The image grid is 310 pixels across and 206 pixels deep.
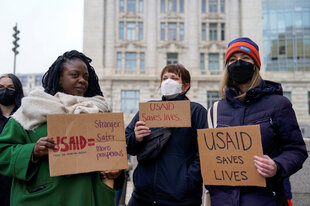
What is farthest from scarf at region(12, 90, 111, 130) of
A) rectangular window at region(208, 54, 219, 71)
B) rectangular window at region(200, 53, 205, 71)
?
rectangular window at region(208, 54, 219, 71)

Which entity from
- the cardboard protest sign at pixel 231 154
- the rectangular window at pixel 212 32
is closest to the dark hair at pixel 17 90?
the cardboard protest sign at pixel 231 154

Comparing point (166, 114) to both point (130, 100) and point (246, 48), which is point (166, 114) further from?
point (130, 100)

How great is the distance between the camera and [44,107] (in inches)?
82.5

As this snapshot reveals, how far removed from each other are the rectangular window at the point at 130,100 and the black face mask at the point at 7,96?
23.8 meters

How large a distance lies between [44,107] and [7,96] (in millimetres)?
1991

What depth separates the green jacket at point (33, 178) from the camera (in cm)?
198

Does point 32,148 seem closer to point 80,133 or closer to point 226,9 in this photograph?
point 80,133

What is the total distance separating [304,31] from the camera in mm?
29297

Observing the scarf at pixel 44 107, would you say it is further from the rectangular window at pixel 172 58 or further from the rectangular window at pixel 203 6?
the rectangular window at pixel 203 6

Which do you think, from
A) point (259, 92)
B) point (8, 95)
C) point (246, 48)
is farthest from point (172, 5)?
point (259, 92)

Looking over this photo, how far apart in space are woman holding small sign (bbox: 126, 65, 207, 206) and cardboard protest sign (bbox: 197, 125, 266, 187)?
1.11ft

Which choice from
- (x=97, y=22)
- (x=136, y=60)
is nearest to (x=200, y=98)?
(x=136, y=60)

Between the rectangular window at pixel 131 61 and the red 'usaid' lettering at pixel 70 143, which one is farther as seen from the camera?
the rectangular window at pixel 131 61

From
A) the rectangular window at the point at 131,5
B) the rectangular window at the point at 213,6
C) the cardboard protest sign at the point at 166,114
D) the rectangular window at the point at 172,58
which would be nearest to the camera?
the cardboard protest sign at the point at 166,114
